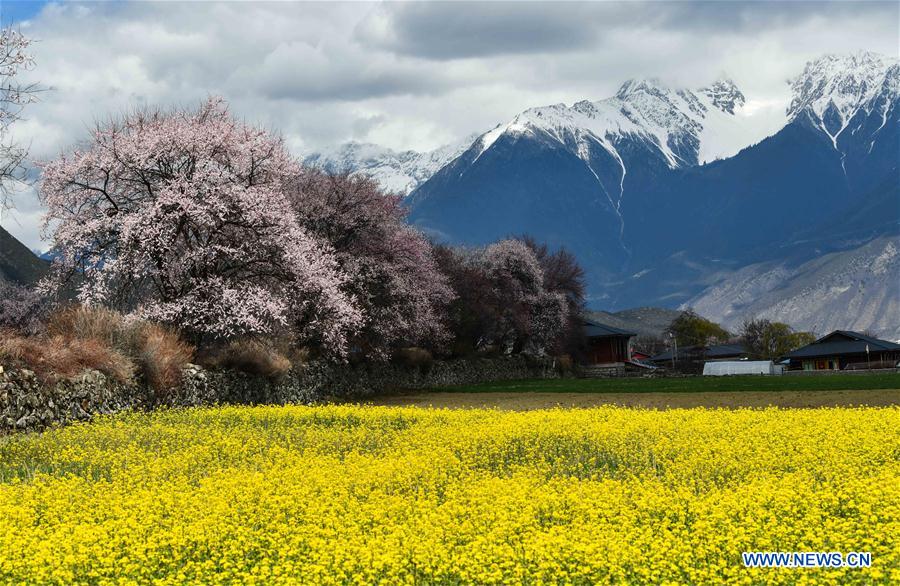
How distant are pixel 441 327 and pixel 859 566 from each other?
51.9 meters

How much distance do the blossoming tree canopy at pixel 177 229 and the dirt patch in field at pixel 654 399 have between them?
29.8 feet

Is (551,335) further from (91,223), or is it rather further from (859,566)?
(859,566)

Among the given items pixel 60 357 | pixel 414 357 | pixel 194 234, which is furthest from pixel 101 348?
pixel 414 357

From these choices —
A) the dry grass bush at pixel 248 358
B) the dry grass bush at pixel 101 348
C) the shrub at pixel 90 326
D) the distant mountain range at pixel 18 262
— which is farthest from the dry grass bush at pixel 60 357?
the distant mountain range at pixel 18 262

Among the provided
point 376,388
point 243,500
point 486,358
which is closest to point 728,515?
point 243,500

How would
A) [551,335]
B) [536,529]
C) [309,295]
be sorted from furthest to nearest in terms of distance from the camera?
[551,335], [309,295], [536,529]

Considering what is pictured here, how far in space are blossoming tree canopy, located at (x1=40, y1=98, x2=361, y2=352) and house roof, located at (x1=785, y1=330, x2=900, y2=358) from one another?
280ft

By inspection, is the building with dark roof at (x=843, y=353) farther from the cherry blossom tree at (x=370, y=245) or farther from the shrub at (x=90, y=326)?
the shrub at (x=90, y=326)

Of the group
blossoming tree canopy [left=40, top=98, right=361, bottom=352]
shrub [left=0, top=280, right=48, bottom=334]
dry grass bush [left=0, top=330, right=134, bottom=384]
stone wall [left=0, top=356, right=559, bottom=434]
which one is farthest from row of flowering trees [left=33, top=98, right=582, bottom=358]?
shrub [left=0, top=280, right=48, bottom=334]

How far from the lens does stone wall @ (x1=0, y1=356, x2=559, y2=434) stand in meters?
24.5

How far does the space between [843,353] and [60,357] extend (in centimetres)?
9980

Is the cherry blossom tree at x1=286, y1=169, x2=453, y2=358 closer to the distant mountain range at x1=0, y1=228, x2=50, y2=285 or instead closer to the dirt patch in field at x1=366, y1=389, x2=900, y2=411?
the dirt patch in field at x1=366, y1=389, x2=900, y2=411

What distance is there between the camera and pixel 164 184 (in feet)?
123

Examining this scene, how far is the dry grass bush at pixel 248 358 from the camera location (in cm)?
3538
